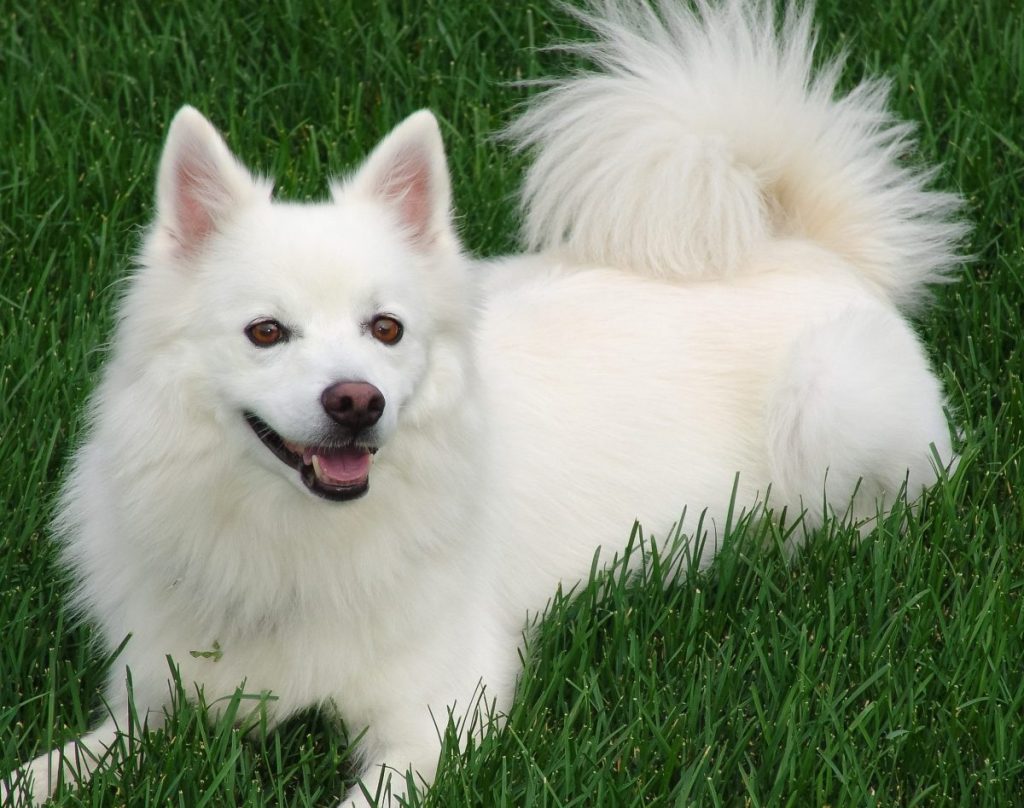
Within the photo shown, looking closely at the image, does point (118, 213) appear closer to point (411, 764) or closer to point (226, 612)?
point (226, 612)

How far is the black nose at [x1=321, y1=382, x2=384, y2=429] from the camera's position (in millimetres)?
2596

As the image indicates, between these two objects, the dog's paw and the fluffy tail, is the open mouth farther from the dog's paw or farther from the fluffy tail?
the fluffy tail

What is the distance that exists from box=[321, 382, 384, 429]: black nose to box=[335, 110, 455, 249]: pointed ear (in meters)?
0.52

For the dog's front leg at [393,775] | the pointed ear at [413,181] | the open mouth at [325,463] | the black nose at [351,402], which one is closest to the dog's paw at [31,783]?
the dog's front leg at [393,775]

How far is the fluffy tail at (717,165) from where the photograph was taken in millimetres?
3918

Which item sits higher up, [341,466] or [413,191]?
[413,191]

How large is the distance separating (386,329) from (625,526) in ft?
3.42

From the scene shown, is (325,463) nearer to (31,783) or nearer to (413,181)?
(413,181)

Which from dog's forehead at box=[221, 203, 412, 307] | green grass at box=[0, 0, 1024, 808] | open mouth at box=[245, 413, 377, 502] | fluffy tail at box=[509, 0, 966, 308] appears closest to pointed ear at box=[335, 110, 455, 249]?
dog's forehead at box=[221, 203, 412, 307]

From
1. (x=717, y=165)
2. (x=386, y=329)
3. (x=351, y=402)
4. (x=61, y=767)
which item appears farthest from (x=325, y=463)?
(x=717, y=165)

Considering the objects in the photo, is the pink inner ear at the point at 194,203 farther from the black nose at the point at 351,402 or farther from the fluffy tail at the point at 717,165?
the fluffy tail at the point at 717,165

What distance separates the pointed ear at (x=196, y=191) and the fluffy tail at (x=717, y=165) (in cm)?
134

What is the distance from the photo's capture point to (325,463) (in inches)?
108

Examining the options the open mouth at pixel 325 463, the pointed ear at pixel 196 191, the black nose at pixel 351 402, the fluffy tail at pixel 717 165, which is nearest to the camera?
the black nose at pixel 351 402
